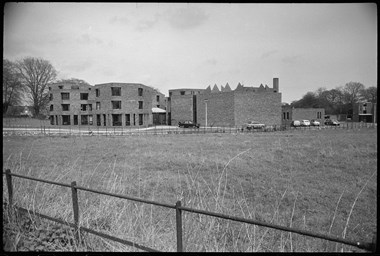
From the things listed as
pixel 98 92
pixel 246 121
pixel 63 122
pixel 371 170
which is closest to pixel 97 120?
pixel 98 92

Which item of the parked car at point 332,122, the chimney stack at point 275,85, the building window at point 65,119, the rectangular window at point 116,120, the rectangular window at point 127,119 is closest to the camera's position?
the rectangular window at point 116,120

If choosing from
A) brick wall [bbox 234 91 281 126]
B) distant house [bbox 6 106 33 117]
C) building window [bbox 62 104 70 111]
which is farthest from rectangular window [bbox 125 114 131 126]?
brick wall [bbox 234 91 281 126]

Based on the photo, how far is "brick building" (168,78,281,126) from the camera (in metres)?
44.5

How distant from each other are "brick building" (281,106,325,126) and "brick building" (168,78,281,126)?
8.00 meters

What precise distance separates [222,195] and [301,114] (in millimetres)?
53617

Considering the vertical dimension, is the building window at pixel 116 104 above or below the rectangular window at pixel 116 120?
above

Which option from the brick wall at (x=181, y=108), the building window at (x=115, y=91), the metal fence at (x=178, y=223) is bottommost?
the metal fence at (x=178, y=223)

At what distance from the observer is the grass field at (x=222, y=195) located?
394cm

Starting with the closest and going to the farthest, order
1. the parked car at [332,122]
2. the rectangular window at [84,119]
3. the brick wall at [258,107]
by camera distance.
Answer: the brick wall at [258,107] → the parked car at [332,122] → the rectangular window at [84,119]

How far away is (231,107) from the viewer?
145ft

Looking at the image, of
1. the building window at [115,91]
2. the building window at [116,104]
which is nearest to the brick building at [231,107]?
the building window at [116,104]

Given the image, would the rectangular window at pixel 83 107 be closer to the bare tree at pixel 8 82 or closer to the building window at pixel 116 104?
the building window at pixel 116 104

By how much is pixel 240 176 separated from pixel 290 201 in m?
2.78

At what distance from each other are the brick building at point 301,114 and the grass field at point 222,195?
131 ft
